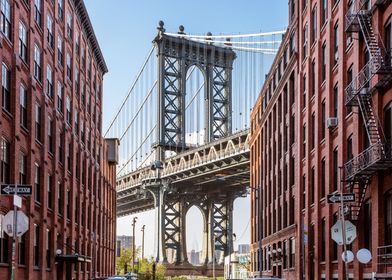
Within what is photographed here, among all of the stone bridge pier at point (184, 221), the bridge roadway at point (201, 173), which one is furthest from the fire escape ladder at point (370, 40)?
the stone bridge pier at point (184, 221)

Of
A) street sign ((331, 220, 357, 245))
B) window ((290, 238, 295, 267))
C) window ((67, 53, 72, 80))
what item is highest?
window ((67, 53, 72, 80))

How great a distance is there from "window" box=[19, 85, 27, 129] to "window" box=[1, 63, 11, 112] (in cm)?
195

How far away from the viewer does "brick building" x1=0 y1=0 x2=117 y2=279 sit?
34344mm

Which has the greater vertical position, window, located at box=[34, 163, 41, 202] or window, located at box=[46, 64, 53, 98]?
window, located at box=[46, 64, 53, 98]

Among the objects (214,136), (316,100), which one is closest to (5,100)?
(316,100)

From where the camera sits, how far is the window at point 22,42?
3676 centimetres

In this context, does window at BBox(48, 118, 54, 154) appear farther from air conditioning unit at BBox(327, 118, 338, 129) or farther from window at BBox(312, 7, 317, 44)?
window at BBox(312, 7, 317, 44)

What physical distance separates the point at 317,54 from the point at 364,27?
12314mm

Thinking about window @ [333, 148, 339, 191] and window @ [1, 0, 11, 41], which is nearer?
window @ [1, 0, 11, 41]

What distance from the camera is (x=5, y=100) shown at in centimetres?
3369

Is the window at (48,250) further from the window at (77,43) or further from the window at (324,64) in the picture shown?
the window at (77,43)

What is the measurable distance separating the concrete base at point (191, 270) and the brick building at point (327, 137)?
40.6 m

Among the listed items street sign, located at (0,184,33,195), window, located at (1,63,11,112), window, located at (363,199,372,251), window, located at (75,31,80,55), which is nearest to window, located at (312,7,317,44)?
window, located at (363,199,372,251)

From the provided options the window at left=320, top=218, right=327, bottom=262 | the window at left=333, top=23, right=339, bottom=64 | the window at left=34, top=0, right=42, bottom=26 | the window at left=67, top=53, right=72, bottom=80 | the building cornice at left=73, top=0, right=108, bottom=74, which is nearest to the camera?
the window at left=34, top=0, right=42, bottom=26
